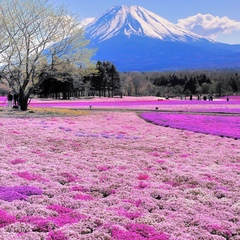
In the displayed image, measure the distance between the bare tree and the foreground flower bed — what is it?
18.1 m

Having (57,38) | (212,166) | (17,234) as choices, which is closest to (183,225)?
(17,234)

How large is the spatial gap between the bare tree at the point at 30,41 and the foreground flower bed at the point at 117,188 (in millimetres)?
18071

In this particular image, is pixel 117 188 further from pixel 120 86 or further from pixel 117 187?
pixel 120 86

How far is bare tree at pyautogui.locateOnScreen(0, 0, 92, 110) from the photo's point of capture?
35531mm

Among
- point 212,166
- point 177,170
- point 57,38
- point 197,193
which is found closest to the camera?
point 197,193

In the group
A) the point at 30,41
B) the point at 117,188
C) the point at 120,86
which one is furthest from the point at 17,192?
the point at 120,86

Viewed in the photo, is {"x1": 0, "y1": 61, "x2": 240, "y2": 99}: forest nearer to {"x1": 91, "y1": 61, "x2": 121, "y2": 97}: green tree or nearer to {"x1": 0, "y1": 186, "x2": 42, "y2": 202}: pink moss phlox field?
{"x1": 91, "y1": 61, "x2": 121, "y2": 97}: green tree

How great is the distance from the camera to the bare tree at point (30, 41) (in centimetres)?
3553

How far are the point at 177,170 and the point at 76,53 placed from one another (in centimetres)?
2793

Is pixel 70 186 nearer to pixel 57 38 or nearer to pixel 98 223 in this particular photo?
pixel 98 223

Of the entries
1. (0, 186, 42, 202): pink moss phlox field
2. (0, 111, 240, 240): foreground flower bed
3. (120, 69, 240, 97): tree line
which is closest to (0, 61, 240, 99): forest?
(120, 69, 240, 97): tree line

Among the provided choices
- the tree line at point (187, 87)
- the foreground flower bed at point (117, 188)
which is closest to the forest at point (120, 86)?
the tree line at point (187, 87)

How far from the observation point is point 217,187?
424 inches

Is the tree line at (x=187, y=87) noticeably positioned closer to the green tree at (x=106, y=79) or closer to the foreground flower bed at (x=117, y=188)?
the green tree at (x=106, y=79)
